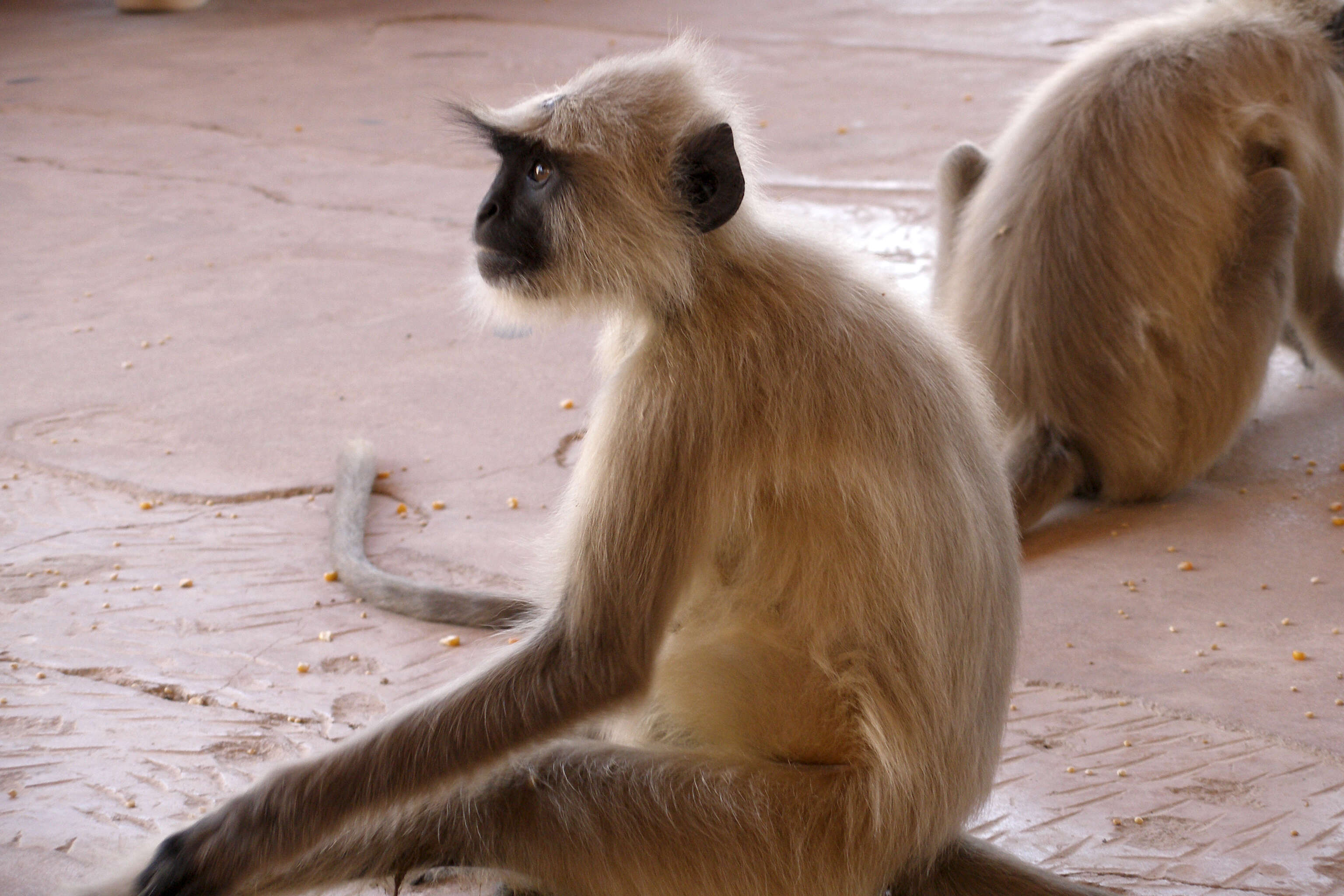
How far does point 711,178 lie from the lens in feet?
6.29

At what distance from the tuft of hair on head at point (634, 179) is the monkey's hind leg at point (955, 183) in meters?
2.22

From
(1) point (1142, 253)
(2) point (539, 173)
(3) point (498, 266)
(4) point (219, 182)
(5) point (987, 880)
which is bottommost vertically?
(5) point (987, 880)

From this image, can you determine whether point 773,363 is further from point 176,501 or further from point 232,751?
point 176,501

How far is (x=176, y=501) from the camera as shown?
3.53 meters

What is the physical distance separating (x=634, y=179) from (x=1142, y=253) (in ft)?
6.62

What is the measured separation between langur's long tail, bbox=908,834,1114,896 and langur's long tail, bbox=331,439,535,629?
1.02m

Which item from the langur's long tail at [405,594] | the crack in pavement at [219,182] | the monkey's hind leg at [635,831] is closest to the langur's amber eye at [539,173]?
the monkey's hind leg at [635,831]

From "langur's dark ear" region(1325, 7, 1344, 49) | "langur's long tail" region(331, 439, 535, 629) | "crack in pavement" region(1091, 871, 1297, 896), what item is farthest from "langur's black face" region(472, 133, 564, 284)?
"langur's dark ear" region(1325, 7, 1344, 49)

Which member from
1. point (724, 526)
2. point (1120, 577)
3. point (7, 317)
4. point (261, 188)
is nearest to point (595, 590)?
point (724, 526)

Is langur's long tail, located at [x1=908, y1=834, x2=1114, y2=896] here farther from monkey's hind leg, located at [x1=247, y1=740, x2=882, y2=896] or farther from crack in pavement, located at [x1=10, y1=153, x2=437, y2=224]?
crack in pavement, located at [x1=10, y1=153, x2=437, y2=224]

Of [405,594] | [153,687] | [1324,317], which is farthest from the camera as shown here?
[1324,317]

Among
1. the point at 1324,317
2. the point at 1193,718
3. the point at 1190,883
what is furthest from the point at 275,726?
the point at 1324,317

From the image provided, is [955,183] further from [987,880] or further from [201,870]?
[201,870]

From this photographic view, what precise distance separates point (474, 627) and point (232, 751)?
2.06 ft
